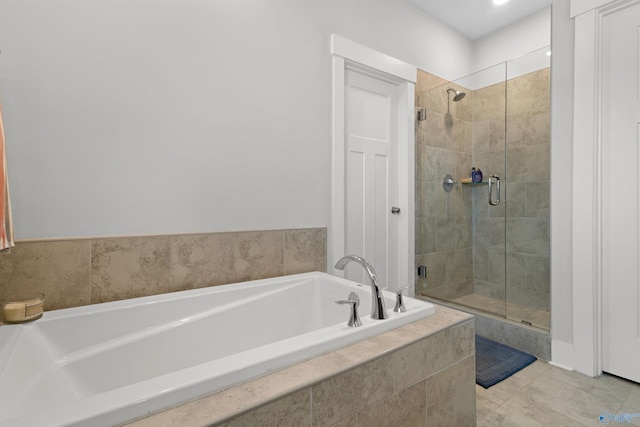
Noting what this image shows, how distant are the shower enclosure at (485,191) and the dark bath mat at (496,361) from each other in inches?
11.1

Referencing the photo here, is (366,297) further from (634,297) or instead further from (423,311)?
(634,297)

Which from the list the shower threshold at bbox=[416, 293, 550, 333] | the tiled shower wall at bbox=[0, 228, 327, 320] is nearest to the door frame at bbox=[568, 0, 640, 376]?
the shower threshold at bbox=[416, 293, 550, 333]

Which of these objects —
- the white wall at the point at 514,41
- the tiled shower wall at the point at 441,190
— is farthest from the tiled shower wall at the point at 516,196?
the white wall at the point at 514,41

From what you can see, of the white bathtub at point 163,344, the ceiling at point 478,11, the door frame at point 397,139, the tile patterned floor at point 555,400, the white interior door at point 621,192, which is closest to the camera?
the white bathtub at point 163,344

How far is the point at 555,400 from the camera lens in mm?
1604

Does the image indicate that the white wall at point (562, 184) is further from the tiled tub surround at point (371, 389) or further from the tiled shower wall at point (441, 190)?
the tiled tub surround at point (371, 389)

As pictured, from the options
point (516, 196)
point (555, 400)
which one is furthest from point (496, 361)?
point (516, 196)

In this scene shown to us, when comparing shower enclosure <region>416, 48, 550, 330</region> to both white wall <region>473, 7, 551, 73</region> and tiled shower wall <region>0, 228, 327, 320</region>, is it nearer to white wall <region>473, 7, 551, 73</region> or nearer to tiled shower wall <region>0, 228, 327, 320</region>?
white wall <region>473, 7, 551, 73</region>

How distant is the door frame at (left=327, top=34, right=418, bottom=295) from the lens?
2145 mm

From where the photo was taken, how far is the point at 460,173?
286 cm

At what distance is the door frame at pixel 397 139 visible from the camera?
214 centimetres

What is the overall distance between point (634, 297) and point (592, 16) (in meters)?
1.62

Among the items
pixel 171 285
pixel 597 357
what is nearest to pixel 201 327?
pixel 171 285

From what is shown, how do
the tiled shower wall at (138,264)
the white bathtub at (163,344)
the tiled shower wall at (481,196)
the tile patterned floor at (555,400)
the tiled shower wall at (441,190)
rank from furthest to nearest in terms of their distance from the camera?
the tiled shower wall at (441,190) → the tiled shower wall at (481,196) → the tile patterned floor at (555,400) → the tiled shower wall at (138,264) → the white bathtub at (163,344)
